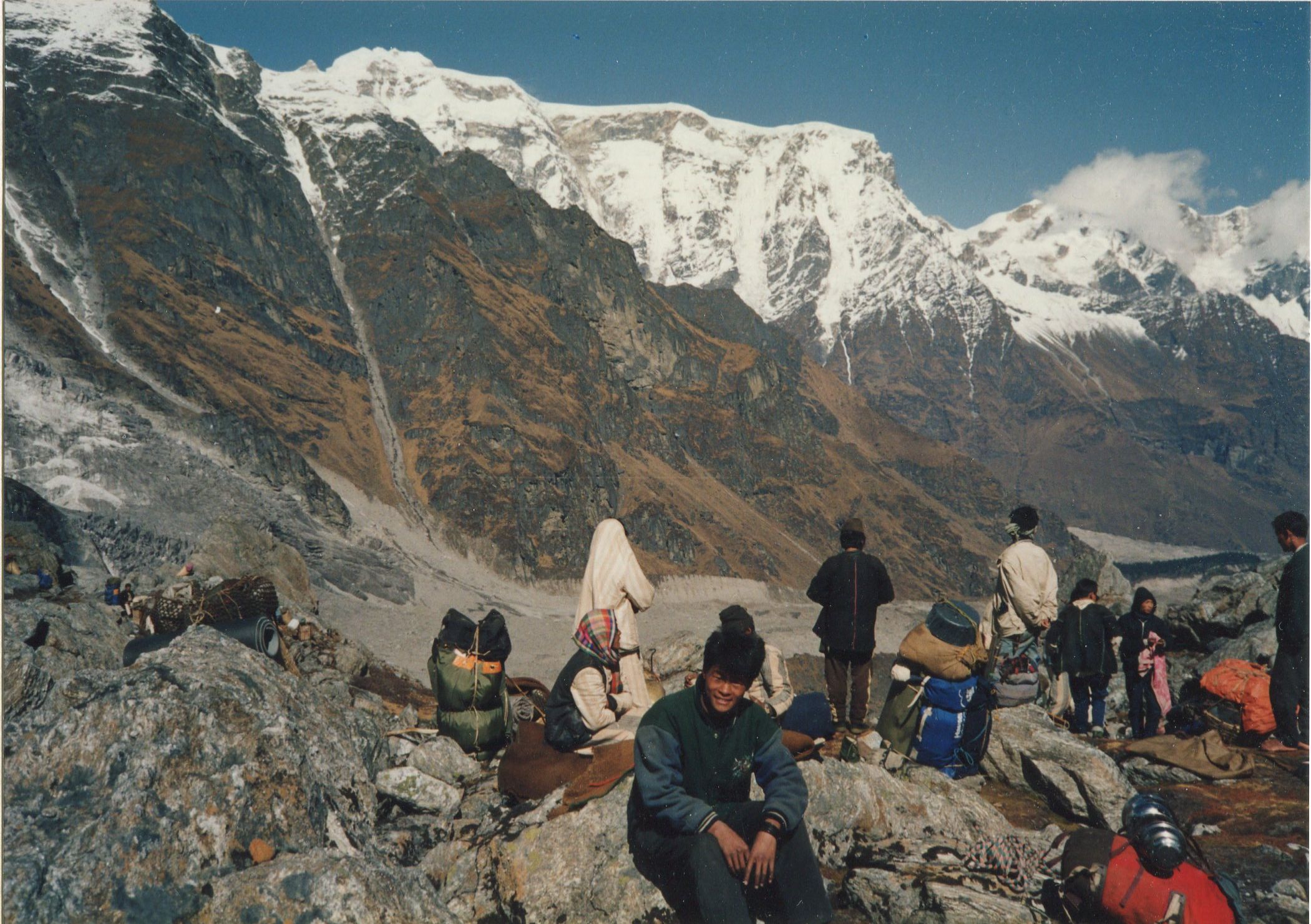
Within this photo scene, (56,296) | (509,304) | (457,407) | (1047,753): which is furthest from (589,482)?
(1047,753)

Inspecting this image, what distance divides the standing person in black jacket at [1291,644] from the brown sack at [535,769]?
6665mm

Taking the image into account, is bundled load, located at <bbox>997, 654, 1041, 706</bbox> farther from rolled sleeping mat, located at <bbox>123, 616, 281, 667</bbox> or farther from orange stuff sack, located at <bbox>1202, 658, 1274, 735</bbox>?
rolled sleeping mat, located at <bbox>123, 616, 281, 667</bbox>

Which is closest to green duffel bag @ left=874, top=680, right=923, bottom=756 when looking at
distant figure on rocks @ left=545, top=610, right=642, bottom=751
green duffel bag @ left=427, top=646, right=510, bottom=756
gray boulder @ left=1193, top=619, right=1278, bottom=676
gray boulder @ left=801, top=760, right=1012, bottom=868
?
gray boulder @ left=801, top=760, right=1012, bottom=868

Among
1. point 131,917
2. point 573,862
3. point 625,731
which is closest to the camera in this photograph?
point 131,917

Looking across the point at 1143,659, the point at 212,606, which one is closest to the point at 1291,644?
the point at 1143,659

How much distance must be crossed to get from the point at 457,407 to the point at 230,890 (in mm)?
116132

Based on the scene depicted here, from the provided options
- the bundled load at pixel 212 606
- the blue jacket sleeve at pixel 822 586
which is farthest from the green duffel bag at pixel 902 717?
the bundled load at pixel 212 606

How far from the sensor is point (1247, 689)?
9.88 metres

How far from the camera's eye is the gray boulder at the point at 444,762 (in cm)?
835

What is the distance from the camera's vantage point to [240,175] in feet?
427

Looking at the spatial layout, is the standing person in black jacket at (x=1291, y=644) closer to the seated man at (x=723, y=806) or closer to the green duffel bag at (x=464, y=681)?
the seated man at (x=723, y=806)

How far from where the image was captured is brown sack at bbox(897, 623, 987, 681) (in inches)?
318

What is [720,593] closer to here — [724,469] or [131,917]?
[724,469]

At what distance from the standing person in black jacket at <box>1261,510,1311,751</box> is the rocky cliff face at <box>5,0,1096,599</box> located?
67627 mm
